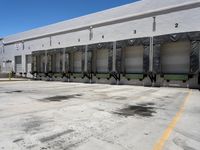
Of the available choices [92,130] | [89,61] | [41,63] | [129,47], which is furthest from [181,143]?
[41,63]

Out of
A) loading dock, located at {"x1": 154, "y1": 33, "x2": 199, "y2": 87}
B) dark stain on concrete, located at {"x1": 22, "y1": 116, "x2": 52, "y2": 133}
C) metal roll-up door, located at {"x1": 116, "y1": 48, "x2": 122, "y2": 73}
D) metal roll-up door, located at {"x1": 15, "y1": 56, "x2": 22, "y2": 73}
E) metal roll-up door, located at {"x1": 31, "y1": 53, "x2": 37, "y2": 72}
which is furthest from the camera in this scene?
metal roll-up door, located at {"x1": 15, "y1": 56, "x2": 22, "y2": 73}

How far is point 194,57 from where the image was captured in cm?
1530

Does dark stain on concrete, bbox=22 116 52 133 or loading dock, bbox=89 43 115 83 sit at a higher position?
loading dock, bbox=89 43 115 83

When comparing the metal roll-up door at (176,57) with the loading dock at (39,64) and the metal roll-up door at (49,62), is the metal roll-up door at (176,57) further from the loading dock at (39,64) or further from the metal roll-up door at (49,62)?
the loading dock at (39,64)

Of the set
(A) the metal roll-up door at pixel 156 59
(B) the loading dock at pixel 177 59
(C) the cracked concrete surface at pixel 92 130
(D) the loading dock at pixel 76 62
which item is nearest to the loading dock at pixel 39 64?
(D) the loading dock at pixel 76 62

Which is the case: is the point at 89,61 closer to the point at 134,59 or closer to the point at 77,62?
the point at 77,62

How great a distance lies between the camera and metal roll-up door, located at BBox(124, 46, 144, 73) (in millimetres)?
19578

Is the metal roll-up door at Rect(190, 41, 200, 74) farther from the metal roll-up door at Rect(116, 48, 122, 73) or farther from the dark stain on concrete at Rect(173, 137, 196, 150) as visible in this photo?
the dark stain on concrete at Rect(173, 137, 196, 150)

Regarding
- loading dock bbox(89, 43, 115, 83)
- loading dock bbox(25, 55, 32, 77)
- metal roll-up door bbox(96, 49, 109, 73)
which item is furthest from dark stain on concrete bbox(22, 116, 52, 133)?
loading dock bbox(25, 55, 32, 77)

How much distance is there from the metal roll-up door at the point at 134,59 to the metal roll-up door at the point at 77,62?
25.2ft

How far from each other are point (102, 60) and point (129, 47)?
4308 millimetres

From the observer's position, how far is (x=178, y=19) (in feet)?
55.3

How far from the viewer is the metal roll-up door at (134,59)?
1958 cm

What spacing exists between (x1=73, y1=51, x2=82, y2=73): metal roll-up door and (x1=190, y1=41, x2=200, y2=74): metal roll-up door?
589 inches
